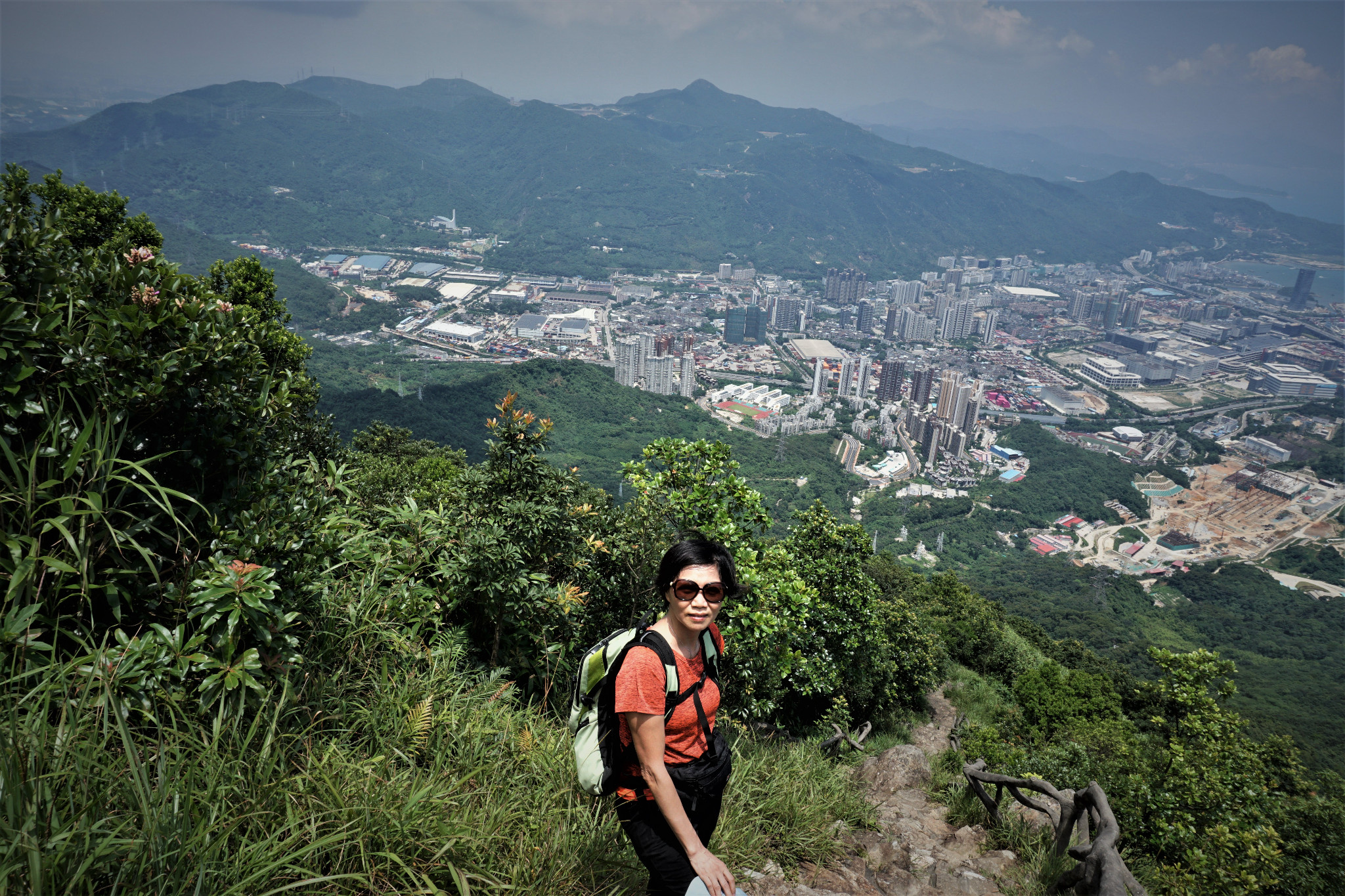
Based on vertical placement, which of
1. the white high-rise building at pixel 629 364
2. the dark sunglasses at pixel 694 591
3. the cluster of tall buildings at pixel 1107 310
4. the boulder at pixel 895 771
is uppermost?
the dark sunglasses at pixel 694 591

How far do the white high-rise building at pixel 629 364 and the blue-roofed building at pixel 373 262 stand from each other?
3824 centimetres

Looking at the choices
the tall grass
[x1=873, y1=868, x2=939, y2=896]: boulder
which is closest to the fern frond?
the tall grass

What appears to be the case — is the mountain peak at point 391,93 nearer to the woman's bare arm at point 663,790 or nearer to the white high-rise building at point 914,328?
the white high-rise building at point 914,328

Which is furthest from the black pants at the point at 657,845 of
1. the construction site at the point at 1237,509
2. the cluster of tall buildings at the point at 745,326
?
the cluster of tall buildings at the point at 745,326

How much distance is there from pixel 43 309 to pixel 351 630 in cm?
111

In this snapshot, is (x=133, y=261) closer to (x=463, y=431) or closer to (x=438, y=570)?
(x=438, y=570)

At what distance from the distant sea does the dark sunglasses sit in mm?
129647

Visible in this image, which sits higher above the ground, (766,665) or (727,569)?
(727,569)

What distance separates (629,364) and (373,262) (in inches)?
1695

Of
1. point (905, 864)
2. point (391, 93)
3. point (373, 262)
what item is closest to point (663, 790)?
point (905, 864)

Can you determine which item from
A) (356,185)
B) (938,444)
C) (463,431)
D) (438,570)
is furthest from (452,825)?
(356,185)

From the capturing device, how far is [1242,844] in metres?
3.71

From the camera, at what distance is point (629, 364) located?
49.4 m

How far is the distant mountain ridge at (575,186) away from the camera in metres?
91.6
